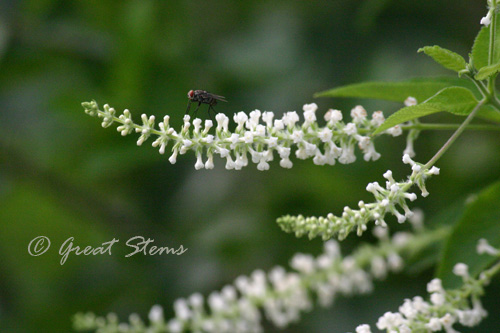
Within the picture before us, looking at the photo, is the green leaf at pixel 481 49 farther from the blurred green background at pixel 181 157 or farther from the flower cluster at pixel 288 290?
the blurred green background at pixel 181 157

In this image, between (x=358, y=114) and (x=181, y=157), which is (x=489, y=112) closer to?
(x=358, y=114)

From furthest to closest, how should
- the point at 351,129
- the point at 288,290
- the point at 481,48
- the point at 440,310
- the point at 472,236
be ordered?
the point at 288,290, the point at 472,236, the point at 440,310, the point at 351,129, the point at 481,48

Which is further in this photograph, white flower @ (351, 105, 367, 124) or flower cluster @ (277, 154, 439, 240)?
white flower @ (351, 105, 367, 124)

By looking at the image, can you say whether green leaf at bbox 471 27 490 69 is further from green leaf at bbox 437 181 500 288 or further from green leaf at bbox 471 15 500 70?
green leaf at bbox 437 181 500 288

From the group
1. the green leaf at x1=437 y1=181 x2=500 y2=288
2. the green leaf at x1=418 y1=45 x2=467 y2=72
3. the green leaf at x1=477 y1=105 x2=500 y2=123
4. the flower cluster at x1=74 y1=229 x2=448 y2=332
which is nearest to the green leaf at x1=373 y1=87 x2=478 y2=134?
the green leaf at x1=418 y1=45 x2=467 y2=72

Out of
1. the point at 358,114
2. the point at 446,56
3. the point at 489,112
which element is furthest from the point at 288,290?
the point at 446,56

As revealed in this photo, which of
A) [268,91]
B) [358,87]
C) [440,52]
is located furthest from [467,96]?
[268,91]
